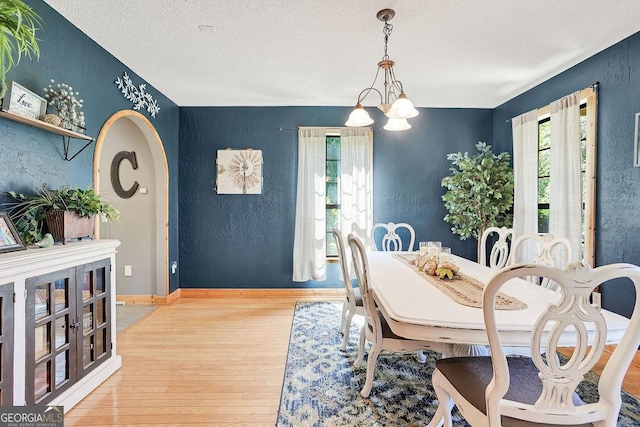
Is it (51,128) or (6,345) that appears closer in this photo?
(6,345)

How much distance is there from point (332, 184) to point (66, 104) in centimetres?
291

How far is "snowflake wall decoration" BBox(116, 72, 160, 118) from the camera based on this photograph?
3055 millimetres

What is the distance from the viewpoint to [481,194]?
3725 mm

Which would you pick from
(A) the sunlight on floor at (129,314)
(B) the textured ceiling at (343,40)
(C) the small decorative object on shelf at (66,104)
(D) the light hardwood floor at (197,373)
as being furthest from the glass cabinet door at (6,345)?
(B) the textured ceiling at (343,40)

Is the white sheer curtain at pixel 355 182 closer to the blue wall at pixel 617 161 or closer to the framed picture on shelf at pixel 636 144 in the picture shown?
the blue wall at pixel 617 161

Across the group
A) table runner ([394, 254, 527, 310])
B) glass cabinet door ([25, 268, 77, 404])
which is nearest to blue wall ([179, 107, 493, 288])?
table runner ([394, 254, 527, 310])

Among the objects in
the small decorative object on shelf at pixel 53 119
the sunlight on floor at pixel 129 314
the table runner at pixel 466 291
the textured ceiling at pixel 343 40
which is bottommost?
the sunlight on floor at pixel 129 314

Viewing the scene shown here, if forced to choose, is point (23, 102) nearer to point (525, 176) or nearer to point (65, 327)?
point (65, 327)

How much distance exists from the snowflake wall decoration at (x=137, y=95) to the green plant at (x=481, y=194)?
3.48 meters

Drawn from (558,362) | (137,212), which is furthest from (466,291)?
(137,212)

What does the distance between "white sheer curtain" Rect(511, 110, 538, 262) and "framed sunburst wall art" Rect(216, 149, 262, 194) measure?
3.08m

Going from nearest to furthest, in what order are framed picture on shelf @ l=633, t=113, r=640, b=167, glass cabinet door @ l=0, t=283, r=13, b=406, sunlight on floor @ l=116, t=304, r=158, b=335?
glass cabinet door @ l=0, t=283, r=13, b=406 < framed picture on shelf @ l=633, t=113, r=640, b=167 < sunlight on floor @ l=116, t=304, r=158, b=335

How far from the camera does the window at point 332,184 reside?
4.38 m

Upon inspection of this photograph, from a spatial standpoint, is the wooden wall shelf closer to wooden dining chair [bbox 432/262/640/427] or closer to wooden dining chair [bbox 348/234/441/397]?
wooden dining chair [bbox 348/234/441/397]
